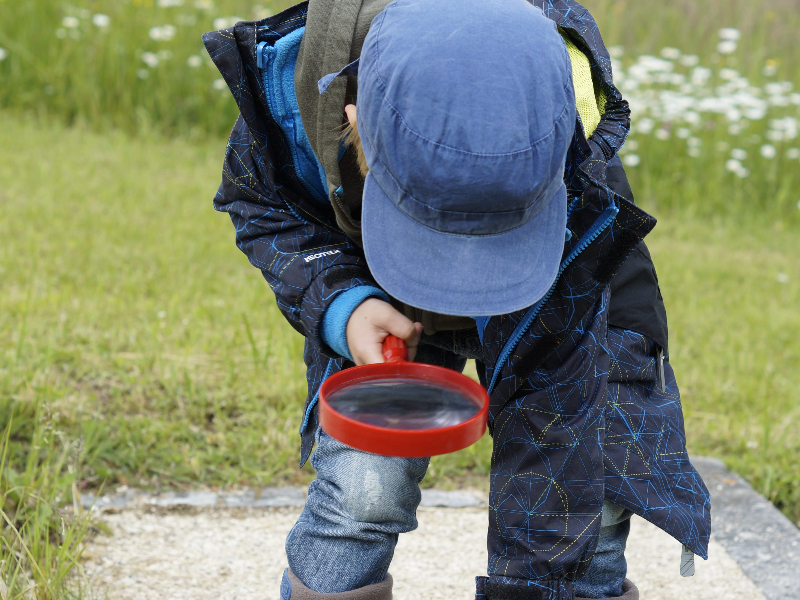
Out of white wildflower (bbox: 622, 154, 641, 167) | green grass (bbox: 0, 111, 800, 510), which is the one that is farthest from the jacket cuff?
white wildflower (bbox: 622, 154, 641, 167)

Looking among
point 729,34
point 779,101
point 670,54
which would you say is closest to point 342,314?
point 779,101

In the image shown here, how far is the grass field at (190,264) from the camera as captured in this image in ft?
7.30

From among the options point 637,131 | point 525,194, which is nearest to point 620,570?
point 525,194

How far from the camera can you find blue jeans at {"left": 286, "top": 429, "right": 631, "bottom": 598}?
146cm

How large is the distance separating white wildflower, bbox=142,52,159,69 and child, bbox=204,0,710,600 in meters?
3.95

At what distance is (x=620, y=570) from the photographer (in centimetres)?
158

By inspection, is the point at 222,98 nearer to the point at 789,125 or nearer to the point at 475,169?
the point at 789,125

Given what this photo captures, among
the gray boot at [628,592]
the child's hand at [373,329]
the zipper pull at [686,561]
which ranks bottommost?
the gray boot at [628,592]

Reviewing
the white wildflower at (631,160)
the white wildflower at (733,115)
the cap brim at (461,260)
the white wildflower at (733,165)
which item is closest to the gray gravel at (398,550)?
the cap brim at (461,260)

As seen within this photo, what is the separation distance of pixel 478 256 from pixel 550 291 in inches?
7.8

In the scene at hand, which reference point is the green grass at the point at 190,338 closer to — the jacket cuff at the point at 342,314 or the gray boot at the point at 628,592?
the gray boot at the point at 628,592

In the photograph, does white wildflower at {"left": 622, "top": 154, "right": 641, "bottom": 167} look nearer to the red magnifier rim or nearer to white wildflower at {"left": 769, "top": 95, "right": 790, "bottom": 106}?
white wildflower at {"left": 769, "top": 95, "right": 790, "bottom": 106}

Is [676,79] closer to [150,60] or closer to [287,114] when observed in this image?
[150,60]

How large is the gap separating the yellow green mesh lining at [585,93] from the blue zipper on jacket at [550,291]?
156mm
